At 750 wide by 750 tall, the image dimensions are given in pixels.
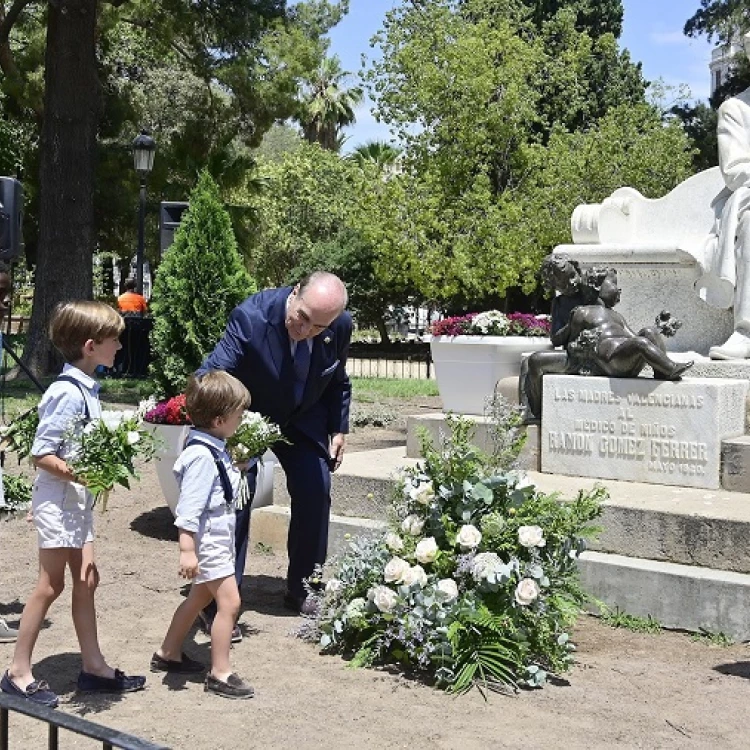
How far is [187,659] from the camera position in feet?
15.7

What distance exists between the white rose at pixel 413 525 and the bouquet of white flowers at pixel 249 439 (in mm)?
643

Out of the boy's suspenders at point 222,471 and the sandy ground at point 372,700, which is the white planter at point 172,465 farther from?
the boy's suspenders at point 222,471

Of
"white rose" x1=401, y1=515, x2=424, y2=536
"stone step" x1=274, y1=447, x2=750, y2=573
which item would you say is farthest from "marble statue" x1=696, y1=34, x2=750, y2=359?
"white rose" x1=401, y1=515, x2=424, y2=536

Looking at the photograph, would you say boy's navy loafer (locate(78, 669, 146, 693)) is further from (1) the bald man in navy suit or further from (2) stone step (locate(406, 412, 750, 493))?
(2) stone step (locate(406, 412, 750, 493))

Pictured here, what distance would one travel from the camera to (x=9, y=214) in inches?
325

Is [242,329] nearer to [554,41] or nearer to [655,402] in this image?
[655,402]

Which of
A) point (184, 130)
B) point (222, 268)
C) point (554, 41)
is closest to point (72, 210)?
point (184, 130)

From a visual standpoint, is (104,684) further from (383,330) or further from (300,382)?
(383,330)

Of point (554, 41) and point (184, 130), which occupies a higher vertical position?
point (554, 41)

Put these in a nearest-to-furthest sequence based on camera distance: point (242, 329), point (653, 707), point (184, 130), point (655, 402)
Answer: point (653, 707)
point (242, 329)
point (655, 402)
point (184, 130)

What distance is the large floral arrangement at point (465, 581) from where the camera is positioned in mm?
4660

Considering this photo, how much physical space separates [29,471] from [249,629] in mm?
5302

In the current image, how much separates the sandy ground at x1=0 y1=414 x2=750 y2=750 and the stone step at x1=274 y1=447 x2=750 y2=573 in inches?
16.9

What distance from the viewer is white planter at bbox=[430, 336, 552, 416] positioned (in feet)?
38.3
